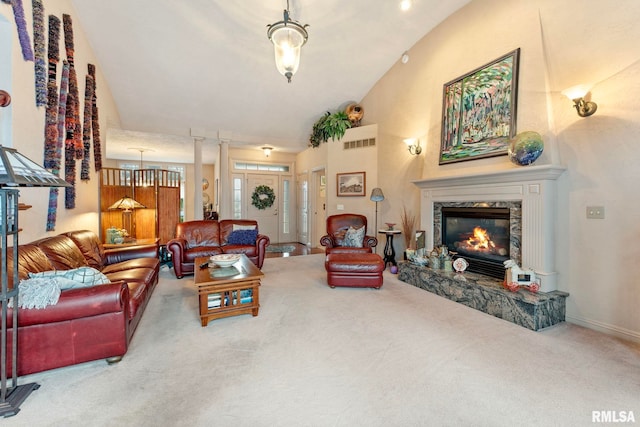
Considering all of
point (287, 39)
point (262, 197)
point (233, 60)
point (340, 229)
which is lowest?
point (340, 229)

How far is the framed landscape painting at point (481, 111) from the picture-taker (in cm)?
325

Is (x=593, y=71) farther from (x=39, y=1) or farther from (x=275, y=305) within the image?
(x=39, y=1)

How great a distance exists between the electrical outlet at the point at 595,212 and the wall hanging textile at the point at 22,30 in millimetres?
5568

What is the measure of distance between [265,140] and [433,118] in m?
3.84

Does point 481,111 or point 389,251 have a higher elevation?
point 481,111

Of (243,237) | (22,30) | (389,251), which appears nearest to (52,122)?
(22,30)

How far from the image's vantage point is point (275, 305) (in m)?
3.14

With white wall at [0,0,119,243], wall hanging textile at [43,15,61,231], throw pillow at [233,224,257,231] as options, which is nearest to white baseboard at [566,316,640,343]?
throw pillow at [233,224,257,231]

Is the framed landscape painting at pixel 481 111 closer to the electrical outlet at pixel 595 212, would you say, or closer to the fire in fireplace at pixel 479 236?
the fire in fireplace at pixel 479 236

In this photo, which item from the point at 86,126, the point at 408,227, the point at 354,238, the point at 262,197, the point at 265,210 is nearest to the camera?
the point at 86,126

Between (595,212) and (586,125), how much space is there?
0.87 m

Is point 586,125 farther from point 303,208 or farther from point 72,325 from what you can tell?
point 303,208

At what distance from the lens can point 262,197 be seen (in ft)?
24.7

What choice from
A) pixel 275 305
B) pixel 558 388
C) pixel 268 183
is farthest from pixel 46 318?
pixel 268 183
